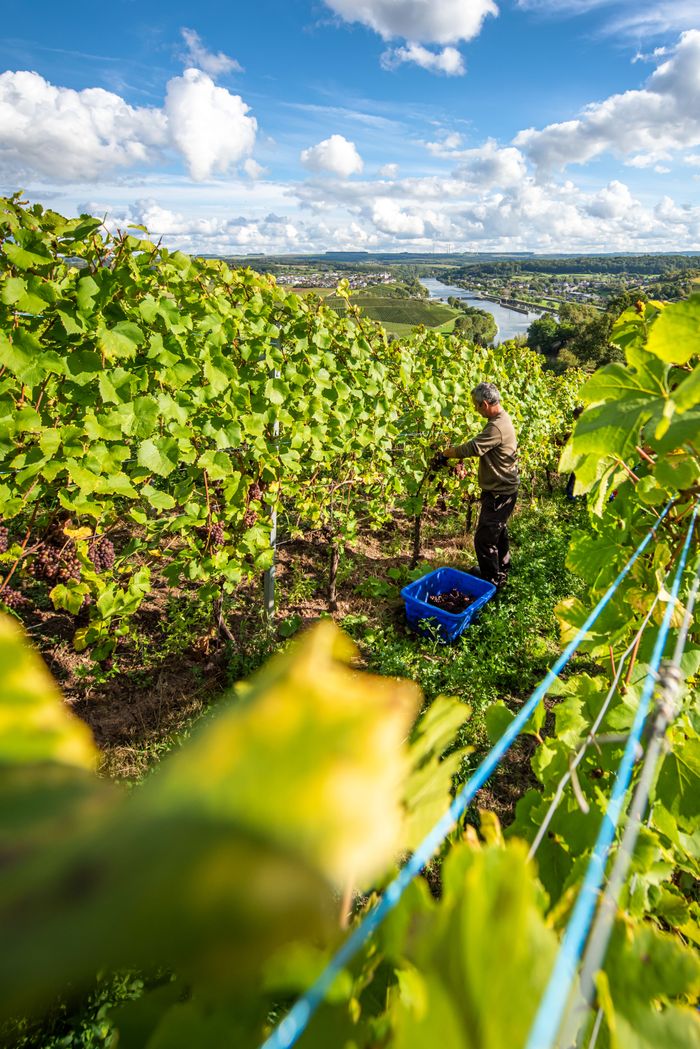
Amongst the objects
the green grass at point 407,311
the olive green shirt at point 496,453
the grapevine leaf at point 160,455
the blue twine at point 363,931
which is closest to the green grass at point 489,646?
the olive green shirt at point 496,453

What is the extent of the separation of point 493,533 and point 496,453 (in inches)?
33.2

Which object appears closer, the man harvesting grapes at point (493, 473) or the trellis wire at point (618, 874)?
the trellis wire at point (618, 874)

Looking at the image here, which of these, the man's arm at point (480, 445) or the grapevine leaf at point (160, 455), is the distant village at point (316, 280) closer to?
the man's arm at point (480, 445)

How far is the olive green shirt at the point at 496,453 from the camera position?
5.31 m

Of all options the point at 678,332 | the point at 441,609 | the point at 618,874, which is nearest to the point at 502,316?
the point at 441,609

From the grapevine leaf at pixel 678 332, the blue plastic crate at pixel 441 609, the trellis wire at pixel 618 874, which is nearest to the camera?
the trellis wire at pixel 618 874

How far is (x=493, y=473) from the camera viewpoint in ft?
18.2

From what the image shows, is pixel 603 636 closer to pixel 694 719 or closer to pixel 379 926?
pixel 694 719

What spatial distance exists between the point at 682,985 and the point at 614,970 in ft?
0.22

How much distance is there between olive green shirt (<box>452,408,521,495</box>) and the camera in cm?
531

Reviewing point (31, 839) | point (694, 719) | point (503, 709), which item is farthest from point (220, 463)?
point (31, 839)

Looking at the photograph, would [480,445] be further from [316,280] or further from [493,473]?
[316,280]

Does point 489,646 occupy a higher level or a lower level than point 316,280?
lower

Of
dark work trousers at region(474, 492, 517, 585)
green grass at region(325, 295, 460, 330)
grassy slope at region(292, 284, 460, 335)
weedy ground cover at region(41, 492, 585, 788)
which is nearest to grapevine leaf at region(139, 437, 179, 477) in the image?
weedy ground cover at region(41, 492, 585, 788)
